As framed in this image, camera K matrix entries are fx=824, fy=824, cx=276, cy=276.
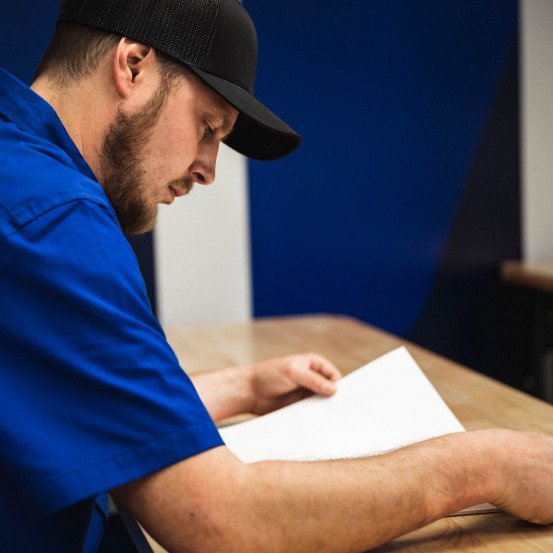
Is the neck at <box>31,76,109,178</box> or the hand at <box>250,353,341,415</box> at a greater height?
the neck at <box>31,76,109,178</box>

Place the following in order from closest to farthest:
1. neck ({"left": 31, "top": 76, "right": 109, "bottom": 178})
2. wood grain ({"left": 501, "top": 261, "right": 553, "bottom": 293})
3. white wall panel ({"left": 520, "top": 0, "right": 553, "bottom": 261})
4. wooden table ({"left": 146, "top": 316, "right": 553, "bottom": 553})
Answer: wooden table ({"left": 146, "top": 316, "right": 553, "bottom": 553}), neck ({"left": 31, "top": 76, "right": 109, "bottom": 178}), wood grain ({"left": 501, "top": 261, "right": 553, "bottom": 293}), white wall panel ({"left": 520, "top": 0, "right": 553, "bottom": 261})

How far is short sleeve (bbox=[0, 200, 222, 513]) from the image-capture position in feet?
2.31

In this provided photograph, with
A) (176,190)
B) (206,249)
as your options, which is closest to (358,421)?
(176,190)

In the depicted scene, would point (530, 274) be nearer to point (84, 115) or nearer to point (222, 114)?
point (222, 114)

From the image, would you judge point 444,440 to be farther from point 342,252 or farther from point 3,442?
point 342,252

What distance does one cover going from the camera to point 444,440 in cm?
88

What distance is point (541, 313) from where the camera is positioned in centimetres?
277

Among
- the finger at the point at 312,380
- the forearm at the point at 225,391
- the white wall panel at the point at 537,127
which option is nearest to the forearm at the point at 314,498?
the finger at the point at 312,380

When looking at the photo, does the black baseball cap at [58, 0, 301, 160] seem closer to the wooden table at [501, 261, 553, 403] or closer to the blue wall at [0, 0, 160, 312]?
the blue wall at [0, 0, 160, 312]

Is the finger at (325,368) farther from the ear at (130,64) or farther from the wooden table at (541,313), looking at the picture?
the wooden table at (541,313)

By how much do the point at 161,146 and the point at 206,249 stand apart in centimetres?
162

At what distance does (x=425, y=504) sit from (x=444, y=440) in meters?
0.08

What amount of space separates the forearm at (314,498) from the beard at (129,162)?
1.34 feet

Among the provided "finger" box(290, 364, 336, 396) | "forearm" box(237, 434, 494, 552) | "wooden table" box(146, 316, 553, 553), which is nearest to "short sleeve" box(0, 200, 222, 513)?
"forearm" box(237, 434, 494, 552)
